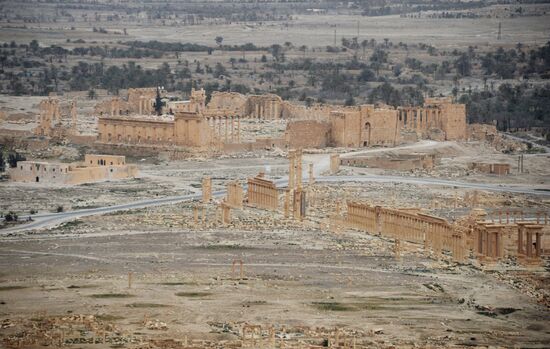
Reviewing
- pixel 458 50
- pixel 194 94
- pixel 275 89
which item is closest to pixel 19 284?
pixel 194 94

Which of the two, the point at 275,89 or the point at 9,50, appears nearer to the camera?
the point at 275,89

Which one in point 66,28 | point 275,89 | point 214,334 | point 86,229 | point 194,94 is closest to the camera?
point 214,334

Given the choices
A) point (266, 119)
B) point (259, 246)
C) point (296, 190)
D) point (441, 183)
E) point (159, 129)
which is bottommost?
point (441, 183)

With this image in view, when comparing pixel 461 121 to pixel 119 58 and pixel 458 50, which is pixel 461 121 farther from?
pixel 458 50

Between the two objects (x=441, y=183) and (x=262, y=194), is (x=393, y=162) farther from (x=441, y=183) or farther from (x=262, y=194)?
(x=262, y=194)

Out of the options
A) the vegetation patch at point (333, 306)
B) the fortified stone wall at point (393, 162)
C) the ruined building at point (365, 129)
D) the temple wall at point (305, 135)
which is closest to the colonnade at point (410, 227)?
the vegetation patch at point (333, 306)

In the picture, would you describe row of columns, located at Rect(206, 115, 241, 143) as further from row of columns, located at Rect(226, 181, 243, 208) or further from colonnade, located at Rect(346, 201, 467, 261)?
colonnade, located at Rect(346, 201, 467, 261)

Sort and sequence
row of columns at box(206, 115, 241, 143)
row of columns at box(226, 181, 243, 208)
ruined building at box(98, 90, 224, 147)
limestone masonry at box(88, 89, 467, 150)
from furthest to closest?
1. row of columns at box(206, 115, 241, 143)
2. limestone masonry at box(88, 89, 467, 150)
3. ruined building at box(98, 90, 224, 147)
4. row of columns at box(226, 181, 243, 208)

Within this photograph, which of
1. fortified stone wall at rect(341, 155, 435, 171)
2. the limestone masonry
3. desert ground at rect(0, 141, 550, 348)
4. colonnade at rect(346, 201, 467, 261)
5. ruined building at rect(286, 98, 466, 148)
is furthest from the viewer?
ruined building at rect(286, 98, 466, 148)

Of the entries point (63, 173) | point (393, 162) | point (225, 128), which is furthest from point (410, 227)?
point (225, 128)

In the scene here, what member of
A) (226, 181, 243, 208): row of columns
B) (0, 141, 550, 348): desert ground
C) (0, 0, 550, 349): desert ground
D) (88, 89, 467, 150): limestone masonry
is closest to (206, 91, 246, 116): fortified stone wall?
(88, 89, 467, 150): limestone masonry

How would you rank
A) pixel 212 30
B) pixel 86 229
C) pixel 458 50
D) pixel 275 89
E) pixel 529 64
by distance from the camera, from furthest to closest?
pixel 212 30 < pixel 458 50 < pixel 529 64 < pixel 275 89 < pixel 86 229
